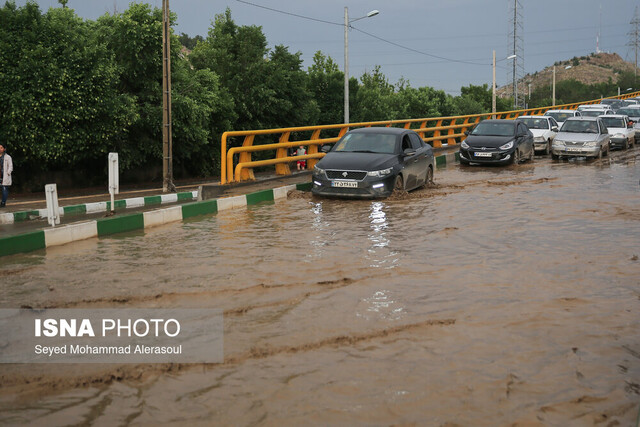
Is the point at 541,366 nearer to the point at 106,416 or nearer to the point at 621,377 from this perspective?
the point at 621,377

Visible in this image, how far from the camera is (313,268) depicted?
8.68 metres

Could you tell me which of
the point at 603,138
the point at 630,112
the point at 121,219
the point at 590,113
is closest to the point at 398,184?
the point at 121,219

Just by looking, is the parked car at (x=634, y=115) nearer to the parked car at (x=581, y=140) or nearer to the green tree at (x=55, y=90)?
the parked car at (x=581, y=140)

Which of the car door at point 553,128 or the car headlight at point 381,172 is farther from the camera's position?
the car door at point 553,128

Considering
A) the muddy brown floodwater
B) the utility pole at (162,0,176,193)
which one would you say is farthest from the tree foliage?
the muddy brown floodwater

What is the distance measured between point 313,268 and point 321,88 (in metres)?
47.8

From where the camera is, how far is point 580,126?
88.9ft

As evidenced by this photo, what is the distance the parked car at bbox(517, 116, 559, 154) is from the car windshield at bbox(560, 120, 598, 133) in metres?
1.08

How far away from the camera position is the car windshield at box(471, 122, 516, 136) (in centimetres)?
2400

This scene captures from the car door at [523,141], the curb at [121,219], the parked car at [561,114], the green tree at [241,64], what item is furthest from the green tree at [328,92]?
the curb at [121,219]

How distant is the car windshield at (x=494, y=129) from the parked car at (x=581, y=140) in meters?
2.62

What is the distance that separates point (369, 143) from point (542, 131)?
46.6 ft

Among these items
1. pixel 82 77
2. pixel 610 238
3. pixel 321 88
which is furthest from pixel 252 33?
pixel 610 238

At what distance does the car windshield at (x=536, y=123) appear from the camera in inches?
1154
